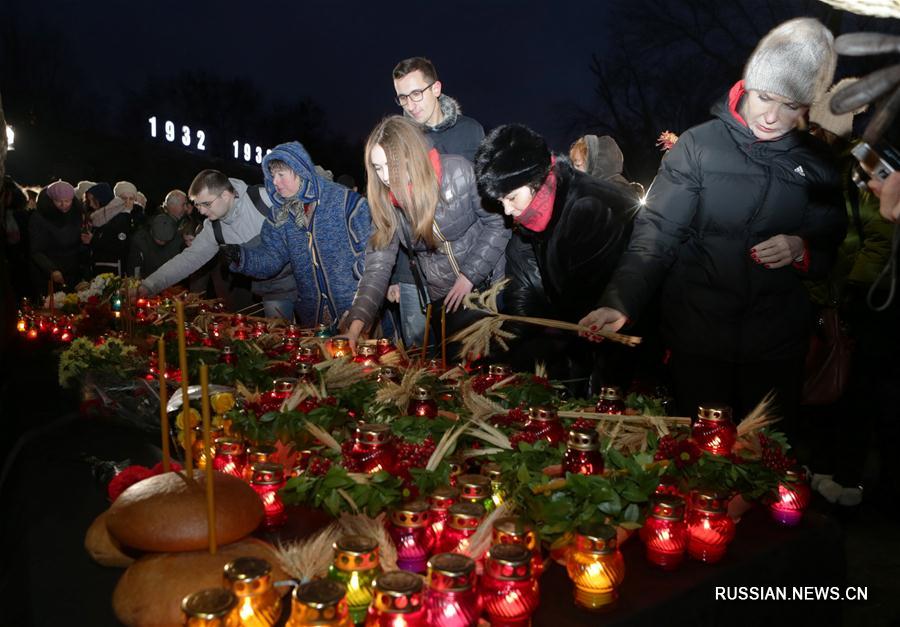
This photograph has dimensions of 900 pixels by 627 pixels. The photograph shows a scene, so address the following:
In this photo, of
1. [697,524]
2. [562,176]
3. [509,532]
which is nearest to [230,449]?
[509,532]

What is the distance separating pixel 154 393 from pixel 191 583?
1.51m

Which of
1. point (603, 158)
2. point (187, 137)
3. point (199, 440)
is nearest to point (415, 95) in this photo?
point (603, 158)

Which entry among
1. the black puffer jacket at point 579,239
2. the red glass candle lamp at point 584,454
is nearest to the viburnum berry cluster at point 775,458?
the red glass candle lamp at point 584,454

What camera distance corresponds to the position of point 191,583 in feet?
4.08

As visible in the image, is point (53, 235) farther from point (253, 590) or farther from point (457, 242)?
point (253, 590)

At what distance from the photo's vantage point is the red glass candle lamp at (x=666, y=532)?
1421 mm

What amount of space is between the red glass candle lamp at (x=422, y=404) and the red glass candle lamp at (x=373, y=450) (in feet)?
1.36

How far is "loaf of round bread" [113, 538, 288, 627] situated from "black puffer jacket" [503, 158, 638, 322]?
2.14 m

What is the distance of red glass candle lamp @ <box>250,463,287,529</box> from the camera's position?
1603 mm

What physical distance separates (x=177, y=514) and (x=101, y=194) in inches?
348

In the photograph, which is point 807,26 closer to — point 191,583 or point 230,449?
point 230,449

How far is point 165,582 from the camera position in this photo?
125 centimetres

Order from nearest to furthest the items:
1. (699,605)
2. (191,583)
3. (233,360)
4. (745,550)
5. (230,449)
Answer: (191,583) < (699,605) < (745,550) < (230,449) < (233,360)

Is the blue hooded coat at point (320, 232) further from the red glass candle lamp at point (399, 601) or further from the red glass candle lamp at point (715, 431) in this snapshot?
the red glass candle lamp at point (399, 601)
